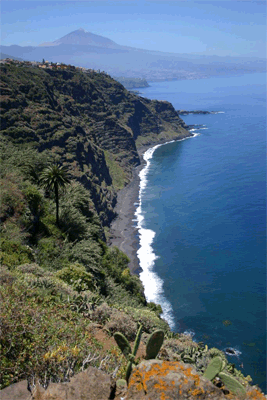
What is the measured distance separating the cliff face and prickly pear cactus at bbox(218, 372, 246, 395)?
2785 inches

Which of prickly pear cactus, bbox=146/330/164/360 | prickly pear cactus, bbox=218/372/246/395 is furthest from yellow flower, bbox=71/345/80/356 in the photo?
prickly pear cactus, bbox=218/372/246/395

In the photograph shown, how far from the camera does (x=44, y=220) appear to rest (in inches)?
1345

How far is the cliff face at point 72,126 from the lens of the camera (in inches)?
3216

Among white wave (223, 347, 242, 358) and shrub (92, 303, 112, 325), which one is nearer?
shrub (92, 303, 112, 325)

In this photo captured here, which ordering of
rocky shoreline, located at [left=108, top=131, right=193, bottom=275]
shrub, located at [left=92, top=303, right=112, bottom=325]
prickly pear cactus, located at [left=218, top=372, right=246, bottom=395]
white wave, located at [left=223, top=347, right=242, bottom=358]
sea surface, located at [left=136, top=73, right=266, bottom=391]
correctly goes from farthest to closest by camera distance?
rocky shoreline, located at [left=108, top=131, right=193, bottom=275] → sea surface, located at [left=136, top=73, right=266, bottom=391] → white wave, located at [left=223, top=347, right=242, bottom=358] → shrub, located at [left=92, top=303, right=112, bottom=325] → prickly pear cactus, located at [left=218, top=372, right=246, bottom=395]

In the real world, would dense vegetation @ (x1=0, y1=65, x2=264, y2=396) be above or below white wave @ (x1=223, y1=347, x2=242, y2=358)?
above

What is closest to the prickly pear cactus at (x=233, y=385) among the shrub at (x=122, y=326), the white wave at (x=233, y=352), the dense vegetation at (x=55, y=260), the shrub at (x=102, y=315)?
the dense vegetation at (x=55, y=260)

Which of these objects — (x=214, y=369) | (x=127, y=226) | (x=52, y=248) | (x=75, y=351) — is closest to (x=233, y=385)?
(x=214, y=369)

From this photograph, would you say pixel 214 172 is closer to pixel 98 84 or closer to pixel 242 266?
pixel 242 266

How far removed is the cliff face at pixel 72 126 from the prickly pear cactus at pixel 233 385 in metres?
70.7

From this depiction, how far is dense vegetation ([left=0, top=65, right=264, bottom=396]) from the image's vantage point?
9.29 meters

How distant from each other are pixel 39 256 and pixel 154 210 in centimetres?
6774

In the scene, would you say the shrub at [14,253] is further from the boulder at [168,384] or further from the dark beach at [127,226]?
the dark beach at [127,226]

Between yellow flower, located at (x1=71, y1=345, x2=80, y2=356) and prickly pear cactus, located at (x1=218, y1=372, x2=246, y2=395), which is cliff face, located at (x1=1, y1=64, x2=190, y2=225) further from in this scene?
prickly pear cactus, located at (x1=218, y1=372, x2=246, y2=395)
